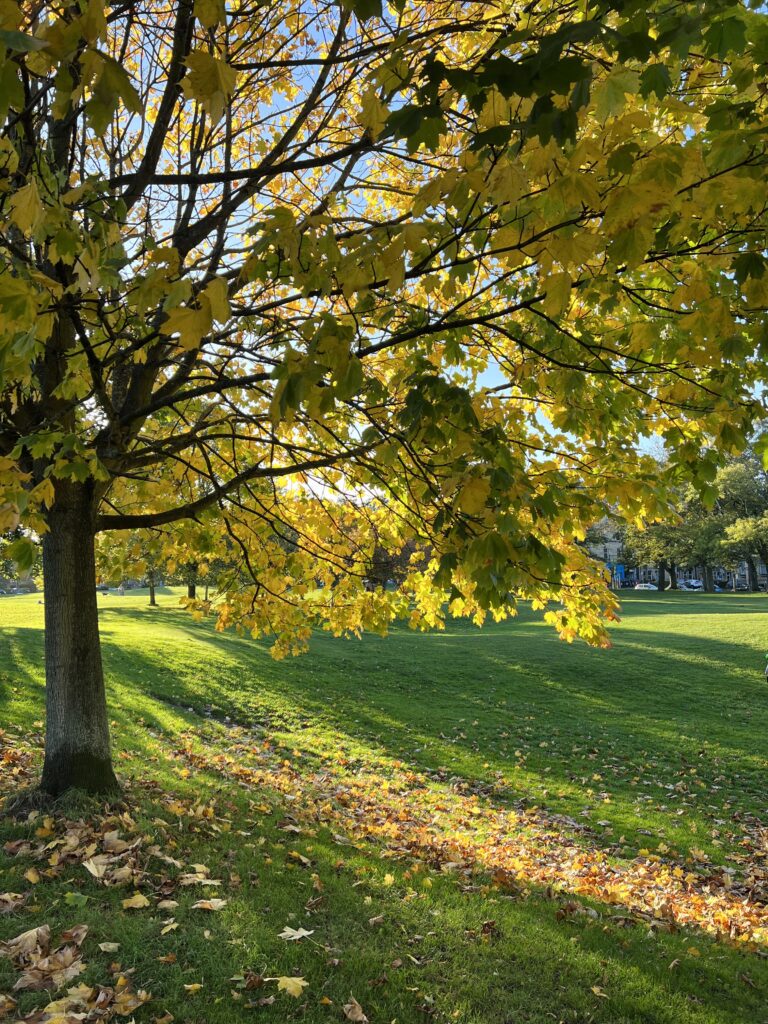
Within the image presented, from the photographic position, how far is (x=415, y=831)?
7.10 meters

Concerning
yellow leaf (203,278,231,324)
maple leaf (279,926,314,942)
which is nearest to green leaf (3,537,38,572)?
yellow leaf (203,278,231,324)

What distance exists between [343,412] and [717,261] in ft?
10.1

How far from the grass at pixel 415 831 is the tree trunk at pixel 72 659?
478 mm

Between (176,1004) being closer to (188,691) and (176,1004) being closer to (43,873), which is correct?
(43,873)

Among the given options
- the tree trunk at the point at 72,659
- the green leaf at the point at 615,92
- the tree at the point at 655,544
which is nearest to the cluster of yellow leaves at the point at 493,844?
the tree trunk at the point at 72,659

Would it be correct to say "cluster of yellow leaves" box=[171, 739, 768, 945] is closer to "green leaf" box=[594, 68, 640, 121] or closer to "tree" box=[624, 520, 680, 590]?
"green leaf" box=[594, 68, 640, 121]

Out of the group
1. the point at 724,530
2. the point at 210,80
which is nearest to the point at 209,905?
the point at 210,80

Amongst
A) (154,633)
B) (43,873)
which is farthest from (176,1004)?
(154,633)

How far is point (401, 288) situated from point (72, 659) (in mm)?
4361

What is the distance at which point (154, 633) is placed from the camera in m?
21.8

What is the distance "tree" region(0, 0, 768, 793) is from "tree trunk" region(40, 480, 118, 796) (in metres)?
0.02

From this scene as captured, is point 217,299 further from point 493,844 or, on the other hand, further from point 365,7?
point 493,844

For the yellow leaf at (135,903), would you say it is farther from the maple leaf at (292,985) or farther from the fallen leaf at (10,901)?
the maple leaf at (292,985)

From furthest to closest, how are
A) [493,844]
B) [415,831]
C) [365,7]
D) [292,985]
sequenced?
[493,844], [415,831], [292,985], [365,7]
